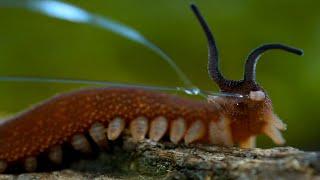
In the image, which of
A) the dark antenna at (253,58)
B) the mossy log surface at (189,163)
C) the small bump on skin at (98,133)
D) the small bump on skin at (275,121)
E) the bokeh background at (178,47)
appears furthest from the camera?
the bokeh background at (178,47)

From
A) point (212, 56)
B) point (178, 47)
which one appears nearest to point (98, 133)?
point (212, 56)

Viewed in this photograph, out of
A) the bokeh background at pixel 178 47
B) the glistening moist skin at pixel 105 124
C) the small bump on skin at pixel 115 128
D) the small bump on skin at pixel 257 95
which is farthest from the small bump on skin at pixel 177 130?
the bokeh background at pixel 178 47

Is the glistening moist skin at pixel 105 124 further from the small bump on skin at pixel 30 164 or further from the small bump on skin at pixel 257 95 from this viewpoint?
the small bump on skin at pixel 257 95

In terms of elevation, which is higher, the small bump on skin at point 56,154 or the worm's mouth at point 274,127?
the worm's mouth at point 274,127

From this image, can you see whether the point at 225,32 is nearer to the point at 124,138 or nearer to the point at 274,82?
the point at 274,82

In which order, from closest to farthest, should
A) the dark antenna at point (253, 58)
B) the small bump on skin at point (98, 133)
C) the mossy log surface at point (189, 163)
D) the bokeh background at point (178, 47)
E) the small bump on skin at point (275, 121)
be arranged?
the mossy log surface at point (189, 163) → the dark antenna at point (253, 58) → the small bump on skin at point (275, 121) → the small bump on skin at point (98, 133) → the bokeh background at point (178, 47)

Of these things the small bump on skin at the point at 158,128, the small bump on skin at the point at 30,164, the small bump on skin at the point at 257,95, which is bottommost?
the small bump on skin at the point at 30,164

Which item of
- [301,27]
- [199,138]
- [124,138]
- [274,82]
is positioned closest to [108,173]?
[124,138]

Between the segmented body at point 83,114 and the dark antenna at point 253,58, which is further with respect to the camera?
the segmented body at point 83,114
